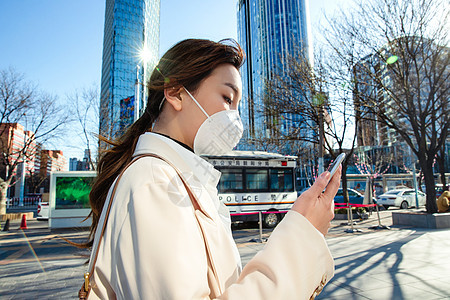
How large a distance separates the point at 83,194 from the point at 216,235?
13.3 metres

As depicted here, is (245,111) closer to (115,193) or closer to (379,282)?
(379,282)

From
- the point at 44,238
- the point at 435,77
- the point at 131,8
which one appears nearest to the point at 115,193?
the point at 44,238

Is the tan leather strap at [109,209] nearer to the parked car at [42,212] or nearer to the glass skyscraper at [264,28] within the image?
the parked car at [42,212]

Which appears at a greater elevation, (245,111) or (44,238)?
(245,111)

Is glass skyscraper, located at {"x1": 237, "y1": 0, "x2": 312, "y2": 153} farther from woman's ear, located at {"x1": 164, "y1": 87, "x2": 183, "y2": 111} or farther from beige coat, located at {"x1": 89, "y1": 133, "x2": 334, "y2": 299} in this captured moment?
beige coat, located at {"x1": 89, "y1": 133, "x2": 334, "y2": 299}

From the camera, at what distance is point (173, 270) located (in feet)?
2.07

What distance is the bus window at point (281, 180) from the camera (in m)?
11.7

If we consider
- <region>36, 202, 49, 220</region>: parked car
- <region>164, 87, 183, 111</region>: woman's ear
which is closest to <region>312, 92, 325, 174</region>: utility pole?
<region>164, 87, 183, 111</region>: woman's ear

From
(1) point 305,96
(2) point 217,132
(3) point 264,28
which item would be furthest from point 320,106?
(3) point 264,28

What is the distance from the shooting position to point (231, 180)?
36.8 feet

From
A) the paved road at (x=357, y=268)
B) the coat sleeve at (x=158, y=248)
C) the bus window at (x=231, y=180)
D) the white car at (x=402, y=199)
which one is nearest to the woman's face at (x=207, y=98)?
the coat sleeve at (x=158, y=248)

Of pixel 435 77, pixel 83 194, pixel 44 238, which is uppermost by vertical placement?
pixel 435 77

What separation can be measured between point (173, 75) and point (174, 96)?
0.09 meters

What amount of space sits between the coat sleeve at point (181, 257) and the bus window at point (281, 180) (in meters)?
11.1
